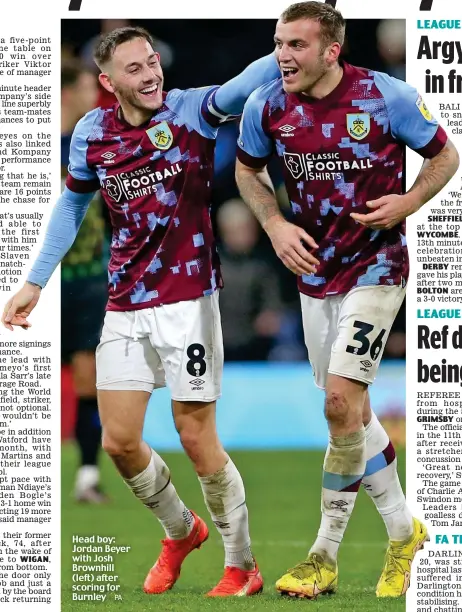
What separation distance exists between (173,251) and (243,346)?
229cm

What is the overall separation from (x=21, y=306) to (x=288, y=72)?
1531mm

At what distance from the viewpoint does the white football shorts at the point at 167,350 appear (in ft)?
14.9

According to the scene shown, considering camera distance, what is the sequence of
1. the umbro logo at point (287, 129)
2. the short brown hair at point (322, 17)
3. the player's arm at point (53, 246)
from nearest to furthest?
the short brown hair at point (322, 17) < the umbro logo at point (287, 129) < the player's arm at point (53, 246)

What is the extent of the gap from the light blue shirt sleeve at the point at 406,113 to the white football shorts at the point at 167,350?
1.03 metres

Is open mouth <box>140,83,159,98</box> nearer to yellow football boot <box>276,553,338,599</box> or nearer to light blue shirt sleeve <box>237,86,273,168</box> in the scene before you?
light blue shirt sleeve <box>237,86,273,168</box>

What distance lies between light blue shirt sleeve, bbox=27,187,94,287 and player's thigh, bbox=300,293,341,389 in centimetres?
105

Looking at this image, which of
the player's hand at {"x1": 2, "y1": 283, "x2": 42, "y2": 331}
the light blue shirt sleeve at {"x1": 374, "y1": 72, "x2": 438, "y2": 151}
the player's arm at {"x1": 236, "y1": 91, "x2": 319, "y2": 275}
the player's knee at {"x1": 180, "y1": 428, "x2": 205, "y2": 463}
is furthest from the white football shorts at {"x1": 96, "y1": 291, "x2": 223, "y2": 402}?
the light blue shirt sleeve at {"x1": 374, "y1": 72, "x2": 438, "y2": 151}

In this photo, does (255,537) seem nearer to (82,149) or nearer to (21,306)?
(21,306)

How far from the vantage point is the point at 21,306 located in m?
4.78

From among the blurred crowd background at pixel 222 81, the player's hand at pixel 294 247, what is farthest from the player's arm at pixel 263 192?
the blurred crowd background at pixel 222 81

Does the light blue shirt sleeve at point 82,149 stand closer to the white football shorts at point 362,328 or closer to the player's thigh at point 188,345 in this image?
the player's thigh at point 188,345

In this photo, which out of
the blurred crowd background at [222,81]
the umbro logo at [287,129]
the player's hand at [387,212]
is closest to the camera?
the player's hand at [387,212]

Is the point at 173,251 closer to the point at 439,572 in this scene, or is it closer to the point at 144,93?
the point at 144,93

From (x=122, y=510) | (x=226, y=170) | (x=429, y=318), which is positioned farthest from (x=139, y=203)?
(x=122, y=510)
